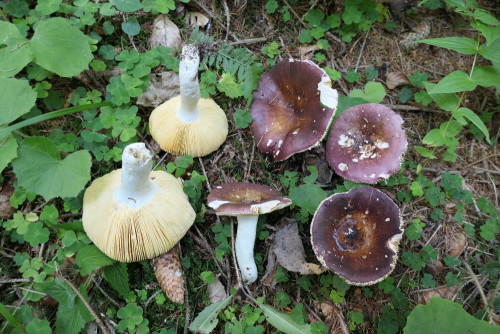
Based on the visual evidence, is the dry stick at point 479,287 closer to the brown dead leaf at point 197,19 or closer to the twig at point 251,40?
the twig at point 251,40

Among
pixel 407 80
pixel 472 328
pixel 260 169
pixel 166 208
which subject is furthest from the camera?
pixel 407 80

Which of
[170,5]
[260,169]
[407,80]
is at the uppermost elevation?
[170,5]

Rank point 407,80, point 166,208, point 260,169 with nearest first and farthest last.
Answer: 1. point 166,208
2. point 260,169
3. point 407,80

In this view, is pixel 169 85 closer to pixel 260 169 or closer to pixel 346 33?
pixel 260 169

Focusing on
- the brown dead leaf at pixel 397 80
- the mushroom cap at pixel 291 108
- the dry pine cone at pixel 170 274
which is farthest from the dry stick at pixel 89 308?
the brown dead leaf at pixel 397 80

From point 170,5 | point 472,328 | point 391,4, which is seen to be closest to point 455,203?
point 472,328

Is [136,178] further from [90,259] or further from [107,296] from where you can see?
[107,296]

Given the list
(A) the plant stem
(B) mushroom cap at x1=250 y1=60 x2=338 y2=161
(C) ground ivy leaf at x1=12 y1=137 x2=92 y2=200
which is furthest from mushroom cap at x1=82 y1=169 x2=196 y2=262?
(B) mushroom cap at x1=250 y1=60 x2=338 y2=161
